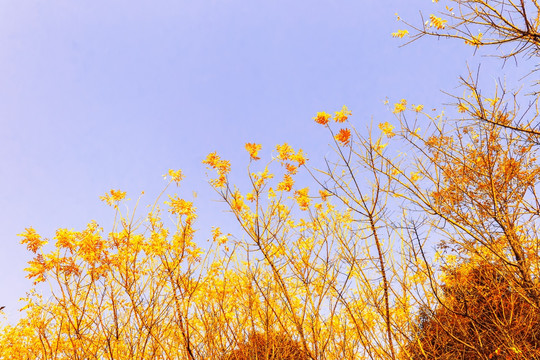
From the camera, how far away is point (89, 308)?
4375 mm

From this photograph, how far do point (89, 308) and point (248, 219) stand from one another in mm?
2334

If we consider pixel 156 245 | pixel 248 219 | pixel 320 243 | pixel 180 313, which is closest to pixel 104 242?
pixel 156 245

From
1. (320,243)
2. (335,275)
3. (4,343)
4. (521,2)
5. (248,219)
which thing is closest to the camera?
(521,2)

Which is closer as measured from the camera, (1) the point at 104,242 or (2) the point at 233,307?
(1) the point at 104,242

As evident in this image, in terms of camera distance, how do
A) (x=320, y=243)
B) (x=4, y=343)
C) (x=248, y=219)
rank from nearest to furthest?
1. (x=248, y=219)
2. (x=320, y=243)
3. (x=4, y=343)

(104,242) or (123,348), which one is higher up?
(104,242)

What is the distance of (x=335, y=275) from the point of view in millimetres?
4375

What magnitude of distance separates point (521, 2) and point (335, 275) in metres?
3.24

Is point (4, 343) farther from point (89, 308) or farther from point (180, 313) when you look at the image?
point (180, 313)

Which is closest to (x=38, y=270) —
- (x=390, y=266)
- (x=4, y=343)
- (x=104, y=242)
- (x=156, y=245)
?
(x=104, y=242)

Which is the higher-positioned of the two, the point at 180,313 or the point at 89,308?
the point at 89,308

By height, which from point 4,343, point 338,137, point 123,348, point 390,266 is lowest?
point 390,266

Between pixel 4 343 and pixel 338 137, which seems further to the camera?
pixel 4 343

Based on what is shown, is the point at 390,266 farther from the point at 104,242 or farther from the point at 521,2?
the point at 104,242
